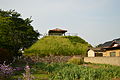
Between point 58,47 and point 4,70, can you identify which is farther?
point 58,47

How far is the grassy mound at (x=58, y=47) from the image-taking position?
1572 inches

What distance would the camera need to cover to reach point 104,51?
37.1m

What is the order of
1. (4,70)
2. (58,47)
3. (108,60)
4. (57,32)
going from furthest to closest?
(57,32) < (58,47) < (108,60) < (4,70)

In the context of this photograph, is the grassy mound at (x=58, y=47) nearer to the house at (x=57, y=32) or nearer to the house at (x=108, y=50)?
the house at (x=108, y=50)

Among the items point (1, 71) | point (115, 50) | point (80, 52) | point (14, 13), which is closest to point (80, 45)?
point (80, 52)

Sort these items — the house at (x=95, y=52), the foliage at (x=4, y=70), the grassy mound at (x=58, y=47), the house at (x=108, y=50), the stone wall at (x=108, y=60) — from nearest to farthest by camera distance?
the foliage at (x=4, y=70)
the stone wall at (x=108, y=60)
the house at (x=108, y=50)
the house at (x=95, y=52)
the grassy mound at (x=58, y=47)

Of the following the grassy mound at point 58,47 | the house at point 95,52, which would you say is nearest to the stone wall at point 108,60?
the house at point 95,52

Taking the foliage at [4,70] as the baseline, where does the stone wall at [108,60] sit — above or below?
below

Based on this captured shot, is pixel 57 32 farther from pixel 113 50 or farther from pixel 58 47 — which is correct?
pixel 113 50

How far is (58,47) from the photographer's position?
1628 inches

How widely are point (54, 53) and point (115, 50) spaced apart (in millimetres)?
12619

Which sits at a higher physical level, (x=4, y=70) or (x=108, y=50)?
(x=108, y=50)

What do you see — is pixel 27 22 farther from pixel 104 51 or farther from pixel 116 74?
pixel 116 74

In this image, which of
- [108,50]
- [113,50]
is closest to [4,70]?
[113,50]
